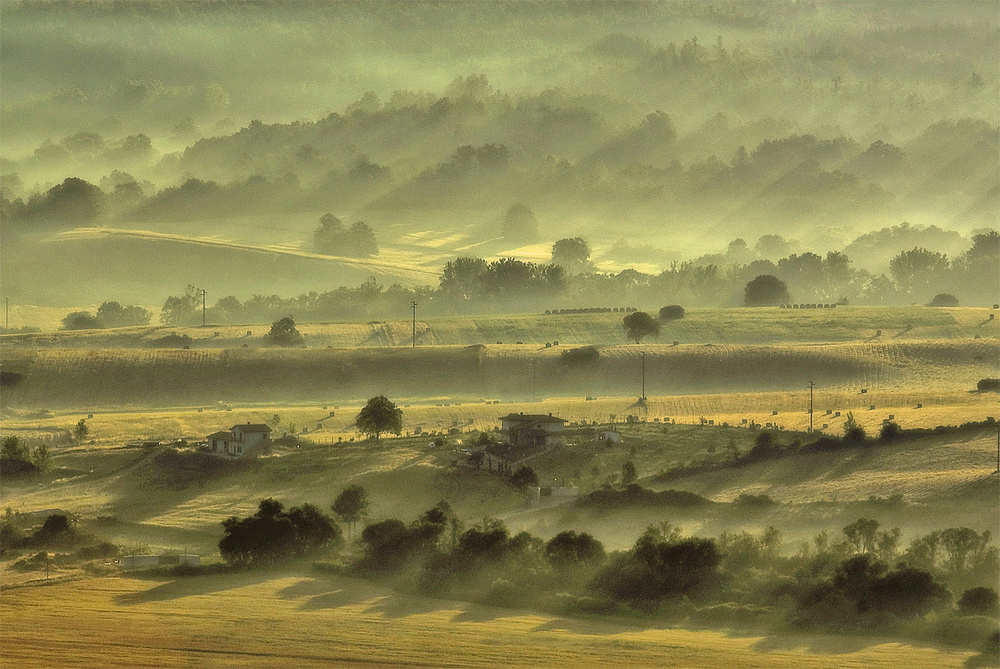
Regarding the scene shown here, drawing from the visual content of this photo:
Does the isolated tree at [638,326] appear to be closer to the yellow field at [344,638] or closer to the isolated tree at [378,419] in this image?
the isolated tree at [378,419]

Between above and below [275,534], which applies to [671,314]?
above

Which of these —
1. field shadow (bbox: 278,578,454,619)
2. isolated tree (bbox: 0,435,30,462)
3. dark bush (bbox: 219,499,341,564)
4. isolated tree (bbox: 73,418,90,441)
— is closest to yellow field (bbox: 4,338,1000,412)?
isolated tree (bbox: 73,418,90,441)

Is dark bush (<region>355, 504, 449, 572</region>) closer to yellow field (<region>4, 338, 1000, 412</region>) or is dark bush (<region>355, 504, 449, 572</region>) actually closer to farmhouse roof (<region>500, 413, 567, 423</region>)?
farmhouse roof (<region>500, 413, 567, 423</region>)

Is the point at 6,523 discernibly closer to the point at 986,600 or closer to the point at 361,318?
the point at 986,600

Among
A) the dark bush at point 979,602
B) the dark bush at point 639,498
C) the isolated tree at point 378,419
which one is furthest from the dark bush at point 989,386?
the dark bush at point 979,602

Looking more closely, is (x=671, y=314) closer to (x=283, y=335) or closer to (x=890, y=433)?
(x=283, y=335)

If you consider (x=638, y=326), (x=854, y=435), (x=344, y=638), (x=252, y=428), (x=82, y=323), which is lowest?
(x=344, y=638)

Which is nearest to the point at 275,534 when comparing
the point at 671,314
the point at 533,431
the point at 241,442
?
the point at 241,442
